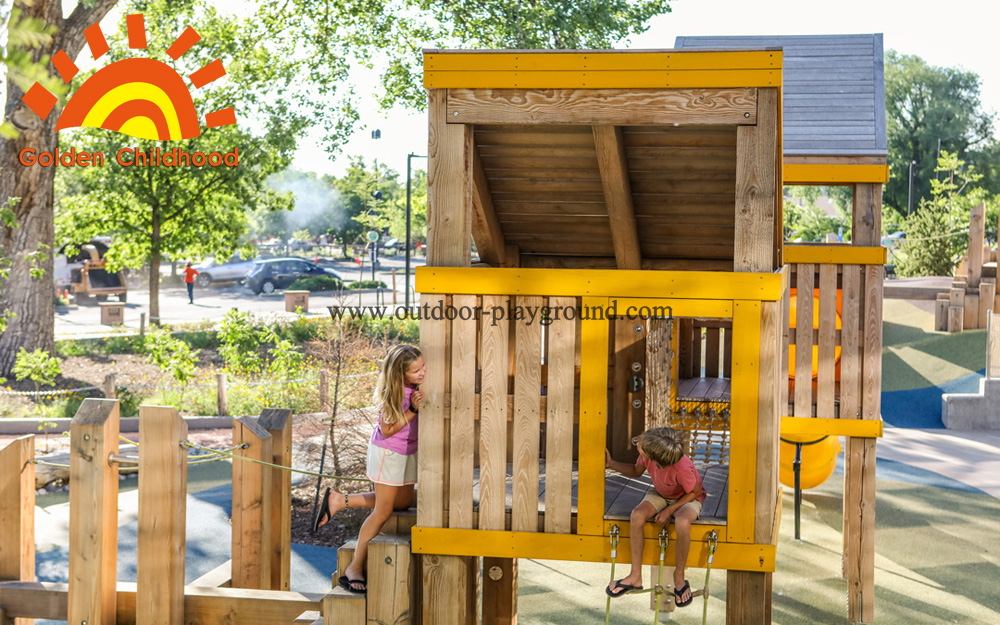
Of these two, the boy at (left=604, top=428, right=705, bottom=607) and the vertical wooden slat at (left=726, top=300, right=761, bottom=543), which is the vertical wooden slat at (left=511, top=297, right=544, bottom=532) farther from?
the vertical wooden slat at (left=726, top=300, right=761, bottom=543)

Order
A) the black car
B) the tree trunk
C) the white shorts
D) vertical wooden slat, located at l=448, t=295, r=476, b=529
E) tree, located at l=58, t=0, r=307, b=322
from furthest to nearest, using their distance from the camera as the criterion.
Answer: the black car, tree, located at l=58, t=0, r=307, b=322, the tree trunk, the white shorts, vertical wooden slat, located at l=448, t=295, r=476, b=529

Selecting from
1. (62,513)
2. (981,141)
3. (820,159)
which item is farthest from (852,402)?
(981,141)

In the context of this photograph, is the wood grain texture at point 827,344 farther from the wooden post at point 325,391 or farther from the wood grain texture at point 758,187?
the wooden post at point 325,391

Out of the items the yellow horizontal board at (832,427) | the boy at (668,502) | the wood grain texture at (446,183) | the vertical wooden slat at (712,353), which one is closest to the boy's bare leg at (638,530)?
the boy at (668,502)

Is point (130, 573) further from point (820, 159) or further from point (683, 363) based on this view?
point (820, 159)

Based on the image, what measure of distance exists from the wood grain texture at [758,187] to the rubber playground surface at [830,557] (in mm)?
3922

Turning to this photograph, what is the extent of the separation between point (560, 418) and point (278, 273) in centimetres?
3691

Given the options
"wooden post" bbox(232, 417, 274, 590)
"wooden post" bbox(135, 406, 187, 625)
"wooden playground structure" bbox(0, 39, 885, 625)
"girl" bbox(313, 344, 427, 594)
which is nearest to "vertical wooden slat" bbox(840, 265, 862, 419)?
"wooden playground structure" bbox(0, 39, 885, 625)

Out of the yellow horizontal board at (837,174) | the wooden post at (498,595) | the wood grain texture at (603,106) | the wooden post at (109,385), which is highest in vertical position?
the yellow horizontal board at (837,174)

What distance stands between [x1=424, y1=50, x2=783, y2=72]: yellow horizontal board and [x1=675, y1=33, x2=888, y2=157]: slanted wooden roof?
3794 mm

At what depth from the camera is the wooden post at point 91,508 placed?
4.20 metres

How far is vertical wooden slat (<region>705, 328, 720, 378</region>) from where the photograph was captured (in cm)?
786

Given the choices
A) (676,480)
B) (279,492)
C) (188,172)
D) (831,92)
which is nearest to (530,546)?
(676,480)

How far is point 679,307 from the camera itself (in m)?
3.64
